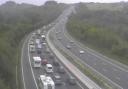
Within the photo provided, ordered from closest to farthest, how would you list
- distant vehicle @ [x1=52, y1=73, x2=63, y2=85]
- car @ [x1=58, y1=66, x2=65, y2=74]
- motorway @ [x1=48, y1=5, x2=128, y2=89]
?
distant vehicle @ [x1=52, y1=73, x2=63, y2=85] → motorway @ [x1=48, y1=5, x2=128, y2=89] → car @ [x1=58, y1=66, x2=65, y2=74]

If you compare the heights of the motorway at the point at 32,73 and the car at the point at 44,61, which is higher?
the car at the point at 44,61

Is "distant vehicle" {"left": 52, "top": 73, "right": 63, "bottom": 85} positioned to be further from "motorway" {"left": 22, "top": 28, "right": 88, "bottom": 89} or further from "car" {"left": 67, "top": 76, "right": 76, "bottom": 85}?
"car" {"left": 67, "top": 76, "right": 76, "bottom": 85}

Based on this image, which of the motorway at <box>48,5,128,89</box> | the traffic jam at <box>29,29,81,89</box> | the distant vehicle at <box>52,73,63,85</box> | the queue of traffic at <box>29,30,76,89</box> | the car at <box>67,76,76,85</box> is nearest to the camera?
the queue of traffic at <box>29,30,76,89</box>

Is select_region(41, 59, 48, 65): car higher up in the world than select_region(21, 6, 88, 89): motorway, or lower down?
higher up

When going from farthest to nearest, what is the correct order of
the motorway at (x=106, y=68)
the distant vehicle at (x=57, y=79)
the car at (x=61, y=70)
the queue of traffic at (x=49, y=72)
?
the car at (x=61, y=70)
the motorway at (x=106, y=68)
the distant vehicle at (x=57, y=79)
the queue of traffic at (x=49, y=72)

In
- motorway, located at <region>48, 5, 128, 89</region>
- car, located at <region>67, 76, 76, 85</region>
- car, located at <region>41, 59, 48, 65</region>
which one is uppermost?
car, located at <region>67, 76, 76, 85</region>

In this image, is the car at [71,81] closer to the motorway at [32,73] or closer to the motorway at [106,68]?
the motorway at [32,73]

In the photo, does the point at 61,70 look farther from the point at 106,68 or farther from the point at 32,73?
the point at 106,68

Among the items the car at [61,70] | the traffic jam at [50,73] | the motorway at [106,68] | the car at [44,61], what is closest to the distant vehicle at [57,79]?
the traffic jam at [50,73]

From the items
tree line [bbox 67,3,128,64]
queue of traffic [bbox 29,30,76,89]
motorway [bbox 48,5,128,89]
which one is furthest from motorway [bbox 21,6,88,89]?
tree line [bbox 67,3,128,64]

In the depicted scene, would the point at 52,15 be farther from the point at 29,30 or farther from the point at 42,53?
the point at 42,53

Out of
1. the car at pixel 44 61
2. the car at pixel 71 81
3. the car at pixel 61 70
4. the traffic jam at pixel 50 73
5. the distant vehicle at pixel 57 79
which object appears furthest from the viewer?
the car at pixel 44 61

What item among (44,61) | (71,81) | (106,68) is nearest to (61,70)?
(106,68)
